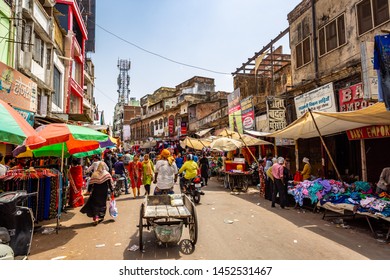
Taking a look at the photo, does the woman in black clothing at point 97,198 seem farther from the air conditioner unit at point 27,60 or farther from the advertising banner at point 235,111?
the advertising banner at point 235,111

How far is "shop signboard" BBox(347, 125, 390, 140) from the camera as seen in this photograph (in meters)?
7.81

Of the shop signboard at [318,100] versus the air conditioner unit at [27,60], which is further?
the air conditioner unit at [27,60]

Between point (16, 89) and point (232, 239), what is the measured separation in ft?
30.6

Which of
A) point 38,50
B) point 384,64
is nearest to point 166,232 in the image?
point 384,64

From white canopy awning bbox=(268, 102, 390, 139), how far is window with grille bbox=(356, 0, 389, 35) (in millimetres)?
4113

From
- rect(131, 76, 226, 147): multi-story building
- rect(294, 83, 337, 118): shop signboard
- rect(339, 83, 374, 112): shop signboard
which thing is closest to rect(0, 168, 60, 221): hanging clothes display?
rect(339, 83, 374, 112): shop signboard

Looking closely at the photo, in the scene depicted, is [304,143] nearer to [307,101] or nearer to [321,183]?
[307,101]

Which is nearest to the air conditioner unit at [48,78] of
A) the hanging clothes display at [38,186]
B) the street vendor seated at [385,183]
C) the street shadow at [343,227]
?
the hanging clothes display at [38,186]

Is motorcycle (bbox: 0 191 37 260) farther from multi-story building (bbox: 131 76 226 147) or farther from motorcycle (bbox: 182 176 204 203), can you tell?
multi-story building (bbox: 131 76 226 147)

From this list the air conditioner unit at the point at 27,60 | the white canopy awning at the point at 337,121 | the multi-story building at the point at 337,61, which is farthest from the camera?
the air conditioner unit at the point at 27,60

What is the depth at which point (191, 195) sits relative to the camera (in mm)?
9781

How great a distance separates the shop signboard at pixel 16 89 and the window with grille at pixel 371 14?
13.1 m

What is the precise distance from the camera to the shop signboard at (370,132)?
7.81 metres
